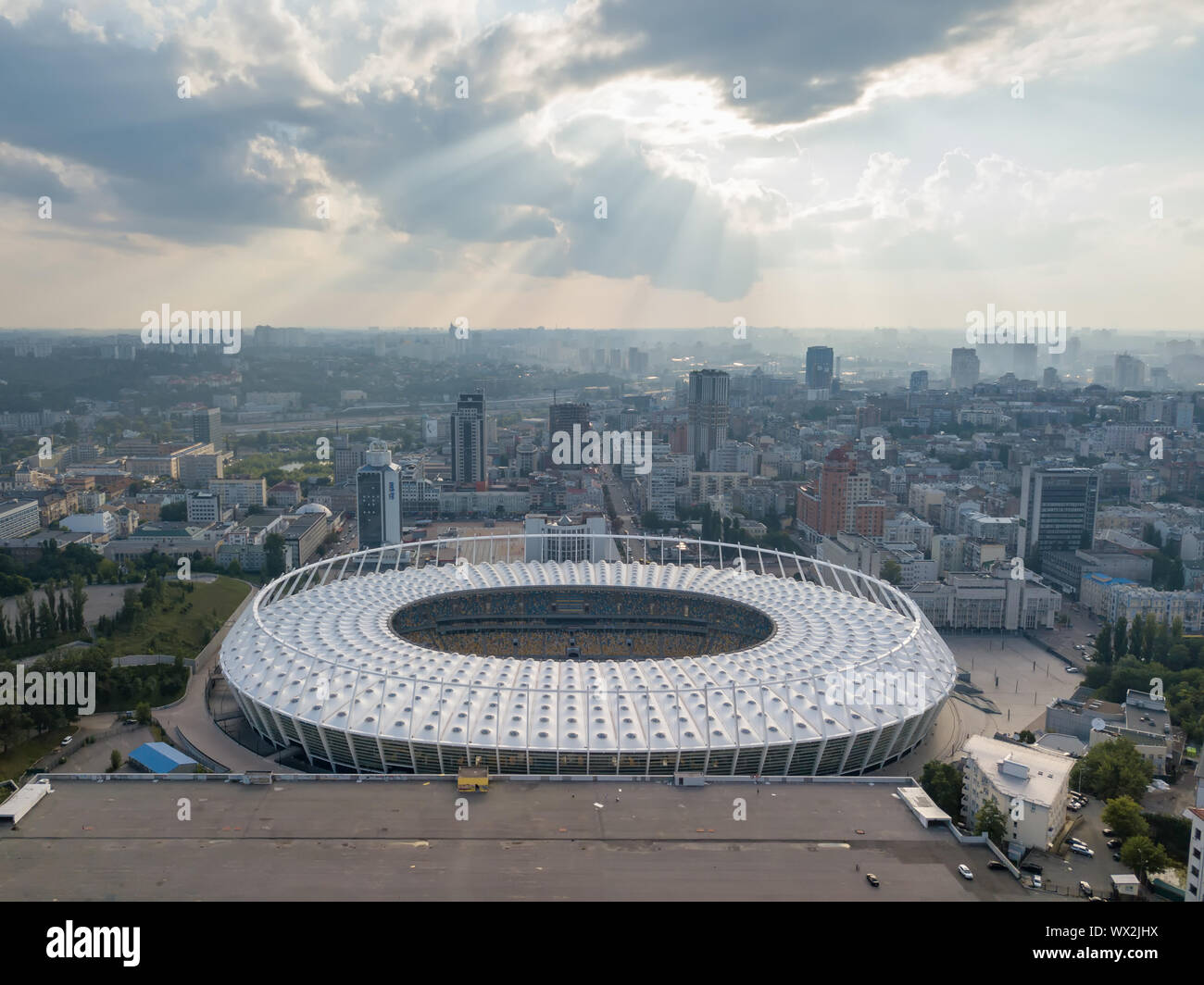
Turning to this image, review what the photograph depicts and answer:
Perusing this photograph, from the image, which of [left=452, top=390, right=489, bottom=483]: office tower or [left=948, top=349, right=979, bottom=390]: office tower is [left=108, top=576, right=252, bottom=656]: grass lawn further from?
[left=948, top=349, right=979, bottom=390]: office tower

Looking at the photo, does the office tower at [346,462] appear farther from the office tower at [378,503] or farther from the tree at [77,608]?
the tree at [77,608]

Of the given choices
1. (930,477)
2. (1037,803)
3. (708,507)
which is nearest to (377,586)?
(1037,803)

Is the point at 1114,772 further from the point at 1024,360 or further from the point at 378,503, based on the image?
the point at 1024,360

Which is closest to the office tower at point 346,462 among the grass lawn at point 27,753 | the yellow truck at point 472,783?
the grass lawn at point 27,753

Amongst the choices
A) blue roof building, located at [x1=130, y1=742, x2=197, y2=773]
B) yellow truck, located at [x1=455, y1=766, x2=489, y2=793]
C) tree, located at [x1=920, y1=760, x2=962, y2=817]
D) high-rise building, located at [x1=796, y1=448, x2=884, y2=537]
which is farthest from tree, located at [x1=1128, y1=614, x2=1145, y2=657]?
blue roof building, located at [x1=130, y1=742, x2=197, y2=773]

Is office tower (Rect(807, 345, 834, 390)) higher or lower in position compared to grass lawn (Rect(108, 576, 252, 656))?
higher

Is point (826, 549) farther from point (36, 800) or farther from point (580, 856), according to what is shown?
point (36, 800)
